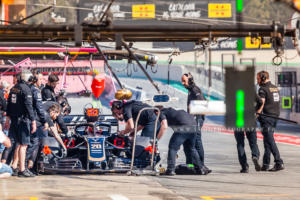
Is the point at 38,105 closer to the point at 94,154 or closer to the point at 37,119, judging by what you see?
the point at 37,119

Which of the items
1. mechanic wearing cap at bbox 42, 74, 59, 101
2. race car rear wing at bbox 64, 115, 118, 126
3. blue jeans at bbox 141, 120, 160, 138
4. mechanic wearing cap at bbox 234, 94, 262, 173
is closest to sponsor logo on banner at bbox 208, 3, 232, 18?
race car rear wing at bbox 64, 115, 118, 126

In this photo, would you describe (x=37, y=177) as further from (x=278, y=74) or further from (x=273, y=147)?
(x=278, y=74)

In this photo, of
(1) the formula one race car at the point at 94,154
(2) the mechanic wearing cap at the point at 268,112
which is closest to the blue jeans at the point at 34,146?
(1) the formula one race car at the point at 94,154

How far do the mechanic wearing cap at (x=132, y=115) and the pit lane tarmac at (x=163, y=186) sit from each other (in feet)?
3.24

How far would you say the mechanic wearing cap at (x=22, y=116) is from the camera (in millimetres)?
12305

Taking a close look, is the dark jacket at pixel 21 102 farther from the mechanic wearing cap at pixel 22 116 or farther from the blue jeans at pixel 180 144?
the blue jeans at pixel 180 144

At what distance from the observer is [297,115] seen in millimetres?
31297

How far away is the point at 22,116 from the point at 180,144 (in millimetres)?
2931

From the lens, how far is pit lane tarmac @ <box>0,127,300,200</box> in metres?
10.4

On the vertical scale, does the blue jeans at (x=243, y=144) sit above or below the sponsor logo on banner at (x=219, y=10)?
below

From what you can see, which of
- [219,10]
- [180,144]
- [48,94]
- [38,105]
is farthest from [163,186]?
[219,10]

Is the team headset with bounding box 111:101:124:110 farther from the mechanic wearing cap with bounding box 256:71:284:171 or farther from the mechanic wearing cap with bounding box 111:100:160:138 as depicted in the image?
the mechanic wearing cap with bounding box 256:71:284:171

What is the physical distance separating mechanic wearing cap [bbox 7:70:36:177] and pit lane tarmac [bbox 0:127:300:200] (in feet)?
1.47

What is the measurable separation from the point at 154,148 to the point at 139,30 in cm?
415
